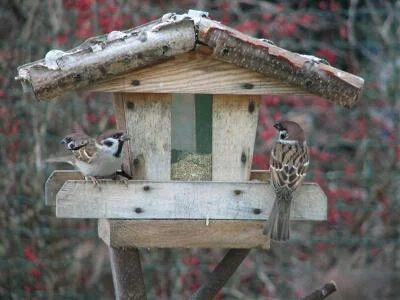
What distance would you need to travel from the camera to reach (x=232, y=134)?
3.96m

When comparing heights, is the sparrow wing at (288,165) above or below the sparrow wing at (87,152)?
below

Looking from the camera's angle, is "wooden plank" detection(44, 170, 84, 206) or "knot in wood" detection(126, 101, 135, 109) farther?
"wooden plank" detection(44, 170, 84, 206)

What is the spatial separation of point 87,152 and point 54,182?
320 millimetres

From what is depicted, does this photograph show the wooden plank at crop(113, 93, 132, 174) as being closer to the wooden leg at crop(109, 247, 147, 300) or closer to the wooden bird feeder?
the wooden bird feeder

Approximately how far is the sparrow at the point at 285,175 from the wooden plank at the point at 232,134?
0.40ft

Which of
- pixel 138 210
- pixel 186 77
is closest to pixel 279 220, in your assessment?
pixel 138 210

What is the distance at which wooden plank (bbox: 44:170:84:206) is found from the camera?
4.23 meters

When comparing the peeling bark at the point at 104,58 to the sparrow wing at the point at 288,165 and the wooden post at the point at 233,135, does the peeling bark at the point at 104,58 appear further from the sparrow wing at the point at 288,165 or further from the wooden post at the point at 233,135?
the sparrow wing at the point at 288,165

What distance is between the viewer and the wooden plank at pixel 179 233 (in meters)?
3.77

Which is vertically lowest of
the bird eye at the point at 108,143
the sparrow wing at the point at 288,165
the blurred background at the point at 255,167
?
the blurred background at the point at 255,167

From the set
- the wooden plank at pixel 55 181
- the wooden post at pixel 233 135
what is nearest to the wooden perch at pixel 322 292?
the wooden post at pixel 233 135

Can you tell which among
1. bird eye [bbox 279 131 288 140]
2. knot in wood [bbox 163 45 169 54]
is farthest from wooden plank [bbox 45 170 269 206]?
knot in wood [bbox 163 45 169 54]

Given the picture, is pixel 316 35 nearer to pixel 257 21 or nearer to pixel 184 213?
pixel 257 21

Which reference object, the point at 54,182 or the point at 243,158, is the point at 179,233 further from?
the point at 54,182
